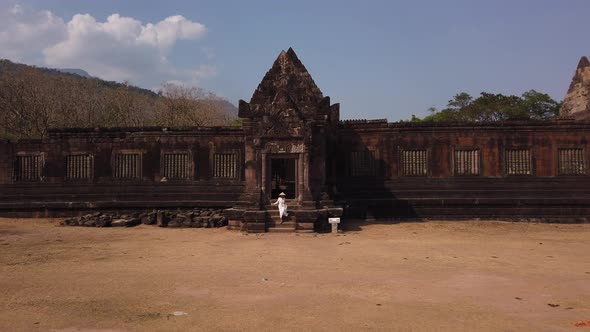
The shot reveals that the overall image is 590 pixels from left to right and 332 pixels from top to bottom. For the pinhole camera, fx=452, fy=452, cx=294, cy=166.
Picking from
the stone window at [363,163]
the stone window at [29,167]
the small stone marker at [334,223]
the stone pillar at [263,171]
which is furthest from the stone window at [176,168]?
the small stone marker at [334,223]

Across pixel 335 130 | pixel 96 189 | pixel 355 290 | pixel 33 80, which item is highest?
pixel 33 80

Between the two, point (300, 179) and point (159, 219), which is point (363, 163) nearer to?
point (300, 179)

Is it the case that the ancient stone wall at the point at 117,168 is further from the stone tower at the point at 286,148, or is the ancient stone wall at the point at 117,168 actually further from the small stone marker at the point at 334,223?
the small stone marker at the point at 334,223

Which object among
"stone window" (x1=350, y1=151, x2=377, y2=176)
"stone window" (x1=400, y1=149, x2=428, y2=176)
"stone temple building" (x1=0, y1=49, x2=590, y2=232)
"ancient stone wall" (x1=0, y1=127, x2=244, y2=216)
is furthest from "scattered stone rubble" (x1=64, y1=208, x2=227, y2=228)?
"stone window" (x1=400, y1=149, x2=428, y2=176)

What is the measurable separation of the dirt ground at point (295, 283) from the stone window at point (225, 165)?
5478 millimetres

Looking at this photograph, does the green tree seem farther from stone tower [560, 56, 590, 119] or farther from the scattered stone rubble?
the scattered stone rubble

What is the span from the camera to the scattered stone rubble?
16109 millimetres

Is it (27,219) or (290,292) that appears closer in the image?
(290,292)

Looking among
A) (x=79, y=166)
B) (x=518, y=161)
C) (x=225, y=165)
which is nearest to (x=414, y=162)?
(x=518, y=161)

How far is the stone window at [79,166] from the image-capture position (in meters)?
19.1

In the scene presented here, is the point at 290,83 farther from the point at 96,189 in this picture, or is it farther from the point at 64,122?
the point at 64,122

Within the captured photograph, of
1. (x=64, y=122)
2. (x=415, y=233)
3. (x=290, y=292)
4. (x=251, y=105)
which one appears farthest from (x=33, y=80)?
(x=290, y=292)

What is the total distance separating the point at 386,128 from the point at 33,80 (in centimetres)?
3057

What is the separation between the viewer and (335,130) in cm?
1872
